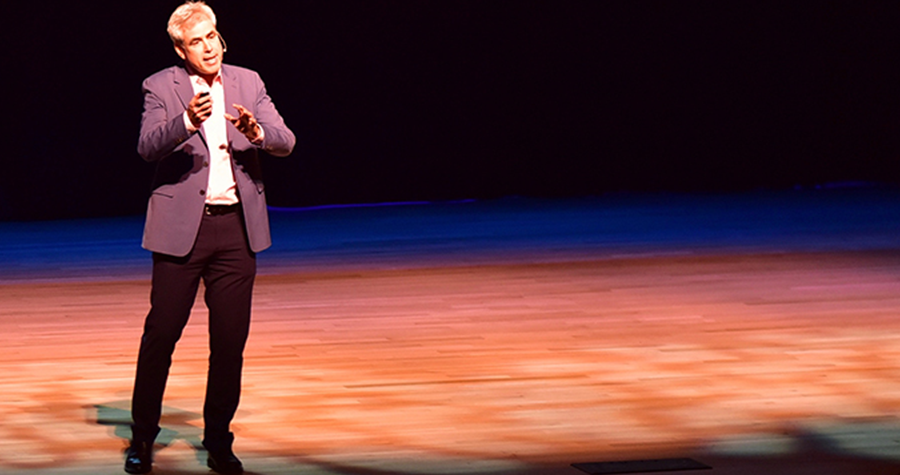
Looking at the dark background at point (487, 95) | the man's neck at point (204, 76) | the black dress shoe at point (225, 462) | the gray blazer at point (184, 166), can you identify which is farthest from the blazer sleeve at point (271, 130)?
the dark background at point (487, 95)

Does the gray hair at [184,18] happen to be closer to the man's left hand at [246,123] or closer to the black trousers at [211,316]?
the man's left hand at [246,123]

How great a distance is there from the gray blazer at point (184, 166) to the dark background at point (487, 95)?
7116 mm

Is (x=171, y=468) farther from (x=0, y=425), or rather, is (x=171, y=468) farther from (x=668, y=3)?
(x=668, y=3)

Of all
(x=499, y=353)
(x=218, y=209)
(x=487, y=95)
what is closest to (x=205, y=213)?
(x=218, y=209)

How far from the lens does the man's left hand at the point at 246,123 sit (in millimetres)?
2895

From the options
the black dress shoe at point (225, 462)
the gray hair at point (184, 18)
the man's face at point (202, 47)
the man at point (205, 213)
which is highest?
the gray hair at point (184, 18)

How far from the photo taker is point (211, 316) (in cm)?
320

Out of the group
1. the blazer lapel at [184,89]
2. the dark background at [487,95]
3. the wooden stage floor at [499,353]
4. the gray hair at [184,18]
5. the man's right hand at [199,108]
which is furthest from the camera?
the dark background at [487,95]

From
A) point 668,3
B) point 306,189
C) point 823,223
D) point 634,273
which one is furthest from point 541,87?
point 634,273

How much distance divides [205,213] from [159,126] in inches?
9.0

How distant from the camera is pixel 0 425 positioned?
3.68m

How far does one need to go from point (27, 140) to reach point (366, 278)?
14.5ft

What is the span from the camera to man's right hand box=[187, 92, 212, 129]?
9.35 ft

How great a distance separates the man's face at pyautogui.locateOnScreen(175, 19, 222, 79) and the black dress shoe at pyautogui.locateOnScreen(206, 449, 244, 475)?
35.5 inches
